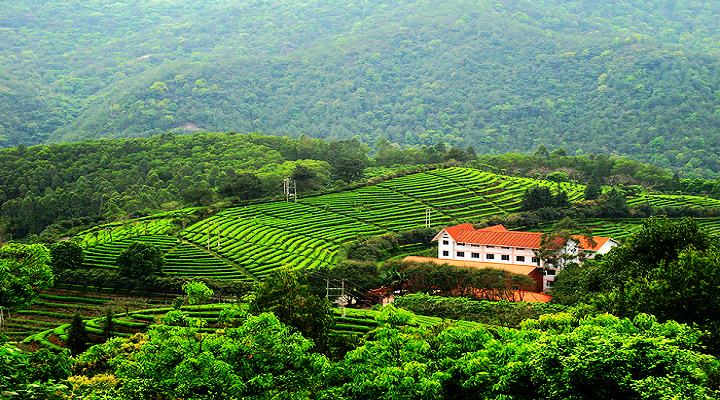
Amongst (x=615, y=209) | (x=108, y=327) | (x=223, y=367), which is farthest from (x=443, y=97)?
(x=223, y=367)

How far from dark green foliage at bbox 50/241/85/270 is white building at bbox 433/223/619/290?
26376 millimetres

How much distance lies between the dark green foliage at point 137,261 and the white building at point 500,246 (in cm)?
2226

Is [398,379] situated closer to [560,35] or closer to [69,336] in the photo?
[69,336]

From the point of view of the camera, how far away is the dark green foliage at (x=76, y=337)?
26875 millimetres

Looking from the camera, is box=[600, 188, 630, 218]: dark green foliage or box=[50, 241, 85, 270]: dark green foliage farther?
Result: box=[600, 188, 630, 218]: dark green foliage

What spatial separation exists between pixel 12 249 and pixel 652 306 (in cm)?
2125

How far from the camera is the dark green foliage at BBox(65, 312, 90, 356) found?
26875 millimetres

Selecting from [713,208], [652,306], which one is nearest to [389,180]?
[713,208]

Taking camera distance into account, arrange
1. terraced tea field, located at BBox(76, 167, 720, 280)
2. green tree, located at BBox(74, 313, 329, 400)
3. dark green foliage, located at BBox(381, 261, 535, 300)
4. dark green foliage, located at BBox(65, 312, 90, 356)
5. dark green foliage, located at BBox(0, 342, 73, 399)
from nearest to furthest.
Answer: dark green foliage, located at BBox(0, 342, 73, 399) → green tree, located at BBox(74, 313, 329, 400) → dark green foliage, located at BBox(65, 312, 90, 356) → dark green foliage, located at BBox(381, 261, 535, 300) → terraced tea field, located at BBox(76, 167, 720, 280)

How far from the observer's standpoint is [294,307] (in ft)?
70.3

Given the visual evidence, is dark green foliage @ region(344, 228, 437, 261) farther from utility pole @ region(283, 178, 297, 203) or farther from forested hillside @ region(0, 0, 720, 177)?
forested hillside @ region(0, 0, 720, 177)

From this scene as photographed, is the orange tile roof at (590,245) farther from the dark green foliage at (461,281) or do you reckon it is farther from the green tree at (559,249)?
the dark green foliage at (461,281)

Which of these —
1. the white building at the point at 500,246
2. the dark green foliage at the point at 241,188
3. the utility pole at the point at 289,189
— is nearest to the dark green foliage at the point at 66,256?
the dark green foliage at the point at 241,188

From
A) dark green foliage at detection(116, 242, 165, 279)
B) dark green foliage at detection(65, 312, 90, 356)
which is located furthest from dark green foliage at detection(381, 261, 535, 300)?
dark green foliage at detection(65, 312, 90, 356)
